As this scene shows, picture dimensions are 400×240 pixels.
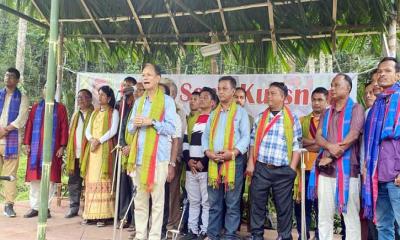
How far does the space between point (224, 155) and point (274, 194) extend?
2.05 feet

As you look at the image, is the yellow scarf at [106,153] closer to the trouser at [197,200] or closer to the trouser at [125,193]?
the trouser at [125,193]

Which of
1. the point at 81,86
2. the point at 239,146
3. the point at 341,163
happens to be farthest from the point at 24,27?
the point at 341,163

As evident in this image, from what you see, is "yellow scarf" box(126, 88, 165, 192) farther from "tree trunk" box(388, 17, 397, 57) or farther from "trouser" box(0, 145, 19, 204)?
"tree trunk" box(388, 17, 397, 57)

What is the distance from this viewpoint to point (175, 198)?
4.88 m

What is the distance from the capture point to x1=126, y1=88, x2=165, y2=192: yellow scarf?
3.99 m

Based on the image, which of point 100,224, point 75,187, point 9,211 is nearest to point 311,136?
point 100,224

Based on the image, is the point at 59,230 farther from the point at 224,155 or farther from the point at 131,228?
the point at 224,155

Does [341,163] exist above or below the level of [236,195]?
above

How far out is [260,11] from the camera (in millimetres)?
5738

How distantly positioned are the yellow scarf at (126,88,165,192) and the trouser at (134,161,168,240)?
68 millimetres

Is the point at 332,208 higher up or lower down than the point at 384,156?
lower down

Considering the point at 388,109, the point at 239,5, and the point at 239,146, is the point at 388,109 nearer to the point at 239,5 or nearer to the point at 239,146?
the point at 239,146

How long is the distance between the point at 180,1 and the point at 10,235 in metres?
3.41

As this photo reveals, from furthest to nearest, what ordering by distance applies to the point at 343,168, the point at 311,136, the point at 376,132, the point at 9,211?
the point at 9,211 < the point at 311,136 < the point at 343,168 < the point at 376,132
